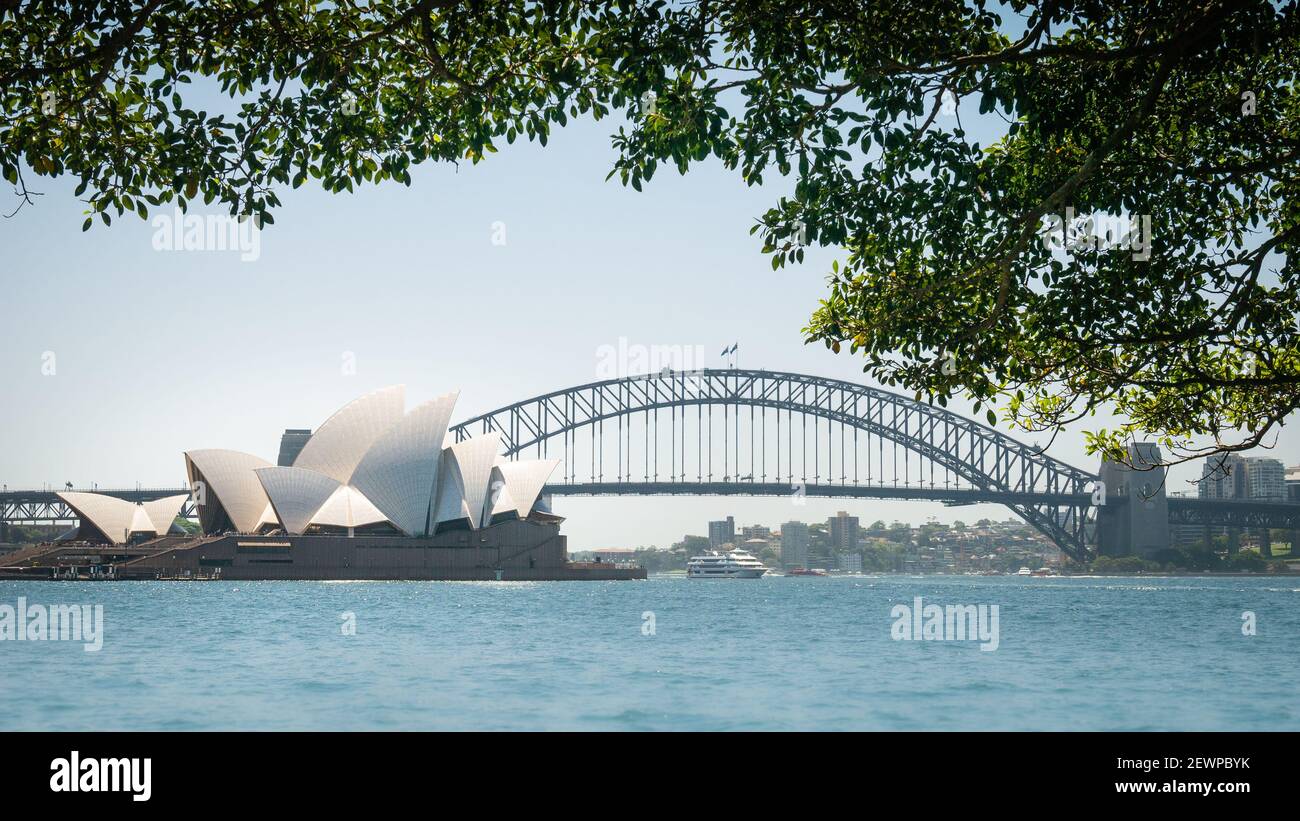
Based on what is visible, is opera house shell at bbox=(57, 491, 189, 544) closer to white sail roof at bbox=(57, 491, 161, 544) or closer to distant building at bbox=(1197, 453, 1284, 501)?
white sail roof at bbox=(57, 491, 161, 544)

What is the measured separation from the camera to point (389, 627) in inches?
1259

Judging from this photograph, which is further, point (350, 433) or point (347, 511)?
point (347, 511)

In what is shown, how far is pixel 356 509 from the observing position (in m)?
81.1

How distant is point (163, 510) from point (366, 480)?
2874cm

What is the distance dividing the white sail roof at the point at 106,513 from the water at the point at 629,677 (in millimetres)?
57606

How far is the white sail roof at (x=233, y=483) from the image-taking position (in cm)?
8000

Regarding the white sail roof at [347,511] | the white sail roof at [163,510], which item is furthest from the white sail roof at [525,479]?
the white sail roof at [163,510]

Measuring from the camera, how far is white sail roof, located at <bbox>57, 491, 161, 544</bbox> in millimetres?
89250

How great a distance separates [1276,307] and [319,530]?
78.6m

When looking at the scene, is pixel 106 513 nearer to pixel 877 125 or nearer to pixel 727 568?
pixel 727 568

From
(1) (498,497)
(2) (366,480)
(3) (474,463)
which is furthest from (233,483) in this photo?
(1) (498,497)

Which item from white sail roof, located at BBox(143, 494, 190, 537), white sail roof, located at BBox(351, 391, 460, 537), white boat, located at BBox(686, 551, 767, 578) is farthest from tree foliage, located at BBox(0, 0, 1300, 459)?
white boat, located at BBox(686, 551, 767, 578)

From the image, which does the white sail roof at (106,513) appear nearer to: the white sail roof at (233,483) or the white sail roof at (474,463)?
the white sail roof at (233,483)

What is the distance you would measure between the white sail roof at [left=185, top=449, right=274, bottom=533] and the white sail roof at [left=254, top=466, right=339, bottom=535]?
120 inches
